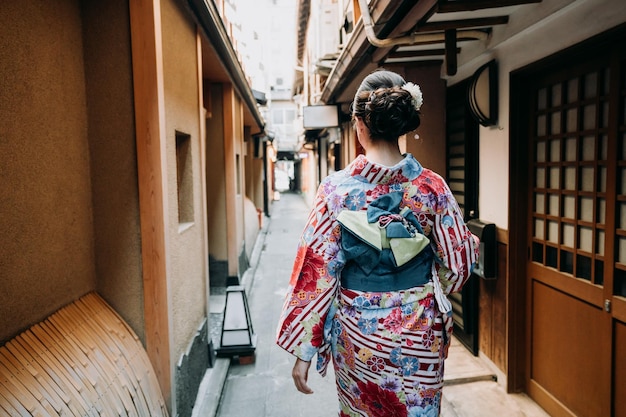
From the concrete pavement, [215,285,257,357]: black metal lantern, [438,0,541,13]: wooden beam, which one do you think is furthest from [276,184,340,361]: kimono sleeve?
[215,285,257,357]: black metal lantern

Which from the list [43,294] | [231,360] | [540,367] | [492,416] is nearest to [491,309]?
[540,367]

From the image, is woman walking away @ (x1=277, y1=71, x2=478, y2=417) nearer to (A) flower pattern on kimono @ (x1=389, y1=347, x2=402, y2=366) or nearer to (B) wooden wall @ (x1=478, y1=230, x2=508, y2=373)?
(A) flower pattern on kimono @ (x1=389, y1=347, x2=402, y2=366)

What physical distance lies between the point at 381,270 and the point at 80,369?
1.93 meters

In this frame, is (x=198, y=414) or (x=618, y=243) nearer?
(x=618, y=243)

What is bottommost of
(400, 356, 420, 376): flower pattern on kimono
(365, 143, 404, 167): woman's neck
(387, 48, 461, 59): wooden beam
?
(400, 356, 420, 376): flower pattern on kimono

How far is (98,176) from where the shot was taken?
3.36 metres

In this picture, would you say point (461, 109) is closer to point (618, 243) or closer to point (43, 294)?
point (618, 243)

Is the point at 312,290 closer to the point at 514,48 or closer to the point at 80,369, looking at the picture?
the point at 80,369

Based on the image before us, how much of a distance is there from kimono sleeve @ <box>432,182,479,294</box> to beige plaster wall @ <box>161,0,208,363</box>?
7.48ft

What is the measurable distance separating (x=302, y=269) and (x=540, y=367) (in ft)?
10.9

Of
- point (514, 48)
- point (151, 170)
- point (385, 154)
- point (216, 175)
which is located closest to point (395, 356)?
point (385, 154)

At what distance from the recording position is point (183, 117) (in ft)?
15.8

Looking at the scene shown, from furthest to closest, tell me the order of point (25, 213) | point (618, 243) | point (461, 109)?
point (461, 109)
point (618, 243)
point (25, 213)

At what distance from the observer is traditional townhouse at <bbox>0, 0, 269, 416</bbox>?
94.8 inches
